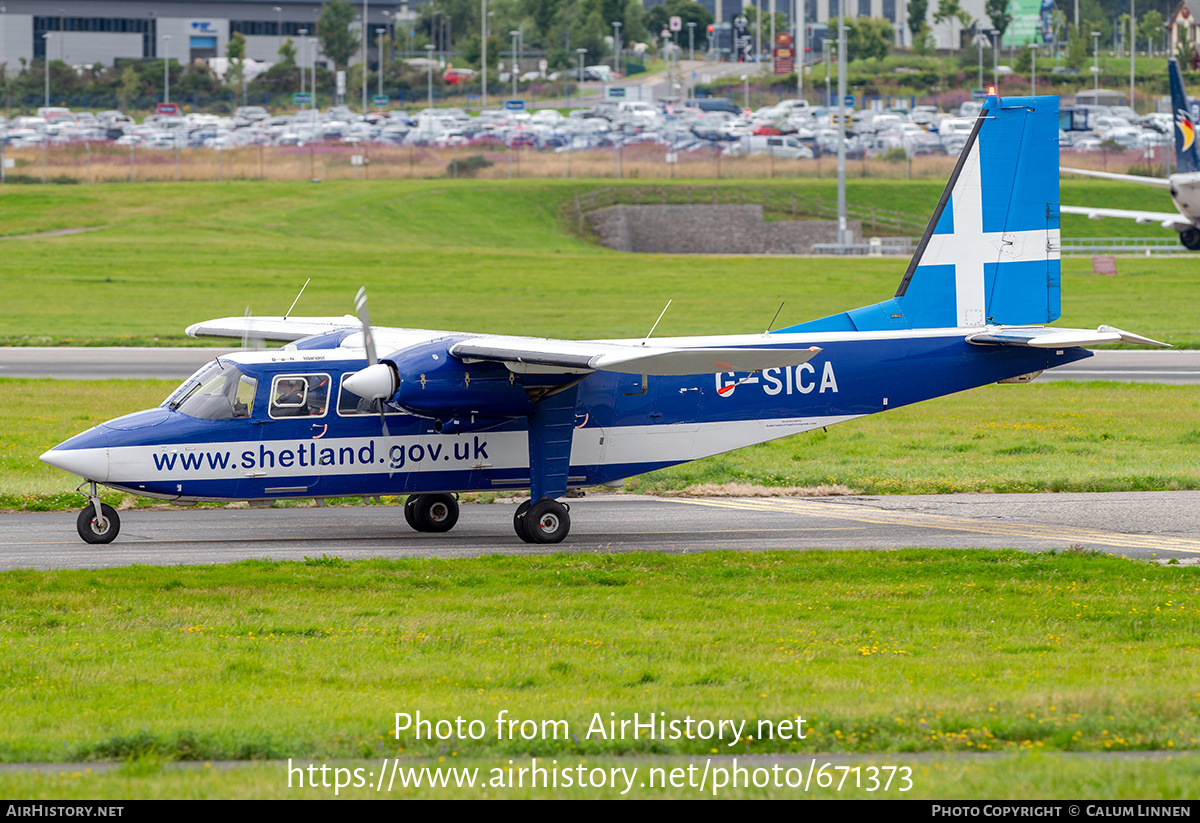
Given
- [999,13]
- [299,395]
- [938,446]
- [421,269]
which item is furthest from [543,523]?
[999,13]

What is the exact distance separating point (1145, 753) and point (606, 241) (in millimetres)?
75683

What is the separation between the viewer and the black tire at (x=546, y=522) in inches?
780

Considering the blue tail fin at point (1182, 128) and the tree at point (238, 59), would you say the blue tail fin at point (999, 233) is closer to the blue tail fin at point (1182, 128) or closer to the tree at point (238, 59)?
the blue tail fin at point (1182, 128)

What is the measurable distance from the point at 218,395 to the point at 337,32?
154 metres

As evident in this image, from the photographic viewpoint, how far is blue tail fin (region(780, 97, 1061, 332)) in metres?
22.2

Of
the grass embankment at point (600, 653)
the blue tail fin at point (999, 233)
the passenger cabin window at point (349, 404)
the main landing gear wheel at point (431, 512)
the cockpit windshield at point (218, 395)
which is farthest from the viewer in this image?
the blue tail fin at point (999, 233)

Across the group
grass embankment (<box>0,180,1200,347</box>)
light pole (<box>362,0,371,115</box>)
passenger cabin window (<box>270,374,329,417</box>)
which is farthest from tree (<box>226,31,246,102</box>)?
passenger cabin window (<box>270,374,329,417</box>)

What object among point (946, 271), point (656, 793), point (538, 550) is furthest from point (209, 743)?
point (946, 271)

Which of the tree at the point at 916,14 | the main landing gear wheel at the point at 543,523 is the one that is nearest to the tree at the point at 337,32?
the tree at the point at 916,14

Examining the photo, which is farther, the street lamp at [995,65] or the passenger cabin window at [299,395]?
the street lamp at [995,65]

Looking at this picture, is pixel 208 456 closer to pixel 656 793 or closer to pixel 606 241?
pixel 656 793

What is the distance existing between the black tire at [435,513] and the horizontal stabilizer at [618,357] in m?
3.13

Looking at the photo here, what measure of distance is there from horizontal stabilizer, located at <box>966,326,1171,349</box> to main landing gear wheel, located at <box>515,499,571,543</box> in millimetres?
7233

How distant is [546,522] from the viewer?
19859mm
